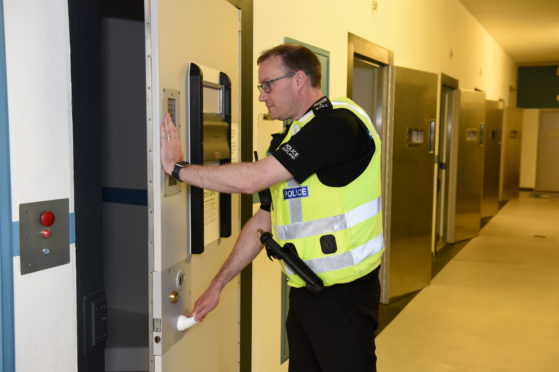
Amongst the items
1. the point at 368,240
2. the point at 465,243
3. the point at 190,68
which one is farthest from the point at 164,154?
the point at 465,243

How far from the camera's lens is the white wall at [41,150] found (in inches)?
52.6

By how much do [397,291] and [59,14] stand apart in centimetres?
389

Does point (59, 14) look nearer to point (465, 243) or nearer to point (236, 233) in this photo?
point (236, 233)

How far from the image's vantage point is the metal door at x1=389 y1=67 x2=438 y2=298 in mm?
4582

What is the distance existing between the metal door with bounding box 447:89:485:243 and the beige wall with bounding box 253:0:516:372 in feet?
1.28

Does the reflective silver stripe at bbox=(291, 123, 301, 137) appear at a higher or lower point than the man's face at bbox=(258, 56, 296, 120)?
lower

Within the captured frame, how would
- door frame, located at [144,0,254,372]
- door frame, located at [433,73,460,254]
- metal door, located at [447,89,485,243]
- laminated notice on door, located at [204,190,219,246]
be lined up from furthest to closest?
metal door, located at [447,89,485,243], door frame, located at [433,73,460,254], door frame, located at [144,0,254,372], laminated notice on door, located at [204,190,219,246]

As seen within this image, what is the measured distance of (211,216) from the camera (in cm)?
209

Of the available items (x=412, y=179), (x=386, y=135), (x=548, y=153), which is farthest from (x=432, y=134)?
(x=548, y=153)

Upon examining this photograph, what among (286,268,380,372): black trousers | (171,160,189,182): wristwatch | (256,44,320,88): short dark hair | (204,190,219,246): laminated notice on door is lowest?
(286,268,380,372): black trousers

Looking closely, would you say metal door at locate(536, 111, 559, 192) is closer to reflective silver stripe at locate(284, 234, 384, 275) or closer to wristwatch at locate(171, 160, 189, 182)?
reflective silver stripe at locate(284, 234, 384, 275)

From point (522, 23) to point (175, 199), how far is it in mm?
8021

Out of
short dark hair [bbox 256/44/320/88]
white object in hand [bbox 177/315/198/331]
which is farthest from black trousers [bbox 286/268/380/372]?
short dark hair [bbox 256/44/320/88]

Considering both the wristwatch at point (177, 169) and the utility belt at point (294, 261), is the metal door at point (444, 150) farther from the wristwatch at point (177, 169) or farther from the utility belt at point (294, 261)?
the wristwatch at point (177, 169)
